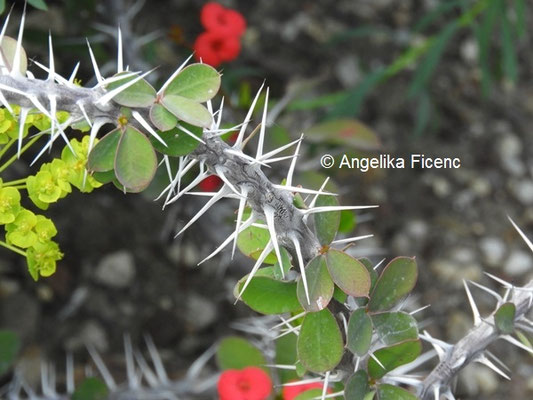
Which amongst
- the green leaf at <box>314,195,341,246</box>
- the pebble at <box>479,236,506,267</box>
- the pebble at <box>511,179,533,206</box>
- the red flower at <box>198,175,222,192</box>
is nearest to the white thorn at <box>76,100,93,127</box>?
the green leaf at <box>314,195,341,246</box>

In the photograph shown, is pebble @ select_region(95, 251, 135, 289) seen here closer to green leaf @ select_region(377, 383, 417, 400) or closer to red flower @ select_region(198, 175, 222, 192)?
red flower @ select_region(198, 175, 222, 192)

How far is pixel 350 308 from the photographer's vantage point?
799mm

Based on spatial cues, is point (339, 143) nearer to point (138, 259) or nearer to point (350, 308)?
point (138, 259)

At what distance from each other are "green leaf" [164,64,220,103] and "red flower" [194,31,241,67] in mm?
674

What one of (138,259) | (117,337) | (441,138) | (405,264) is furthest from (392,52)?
(405,264)

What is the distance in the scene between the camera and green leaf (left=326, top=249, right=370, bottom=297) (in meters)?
0.71

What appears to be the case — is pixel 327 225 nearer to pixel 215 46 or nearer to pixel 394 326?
pixel 394 326

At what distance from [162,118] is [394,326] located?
314mm

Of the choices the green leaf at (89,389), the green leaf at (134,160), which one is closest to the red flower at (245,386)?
the green leaf at (89,389)

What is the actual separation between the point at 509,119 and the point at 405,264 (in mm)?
1312

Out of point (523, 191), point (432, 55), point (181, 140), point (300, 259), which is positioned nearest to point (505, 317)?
point (300, 259)

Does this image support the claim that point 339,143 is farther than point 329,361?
Yes

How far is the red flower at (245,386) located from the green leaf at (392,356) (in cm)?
21

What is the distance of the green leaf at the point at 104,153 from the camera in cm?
65
